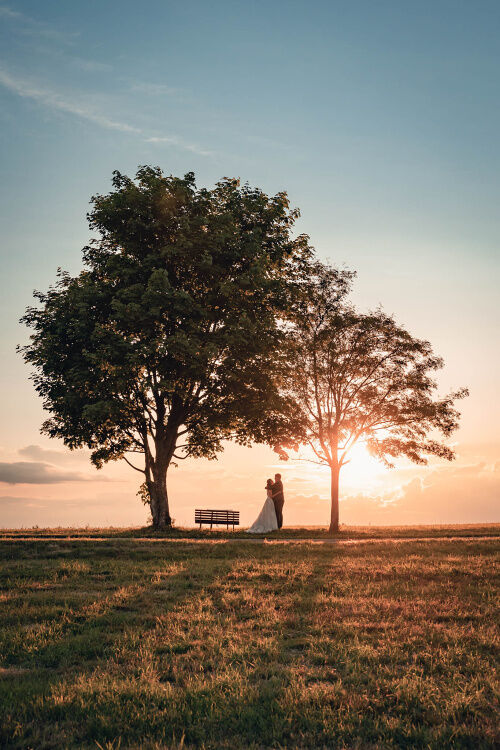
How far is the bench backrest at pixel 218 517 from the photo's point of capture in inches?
1152

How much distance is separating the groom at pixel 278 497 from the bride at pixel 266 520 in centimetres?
43

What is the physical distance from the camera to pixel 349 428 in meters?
30.0

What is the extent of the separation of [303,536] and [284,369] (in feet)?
26.0

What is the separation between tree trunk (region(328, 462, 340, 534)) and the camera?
28.8m

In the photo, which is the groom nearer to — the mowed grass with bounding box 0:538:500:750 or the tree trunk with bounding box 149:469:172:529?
the tree trunk with bounding box 149:469:172:529

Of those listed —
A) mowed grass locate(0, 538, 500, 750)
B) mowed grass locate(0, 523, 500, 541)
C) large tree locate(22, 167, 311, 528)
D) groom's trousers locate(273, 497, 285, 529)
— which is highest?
large tree locate(22, 167, 311, 528)

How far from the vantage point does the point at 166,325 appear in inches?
1000

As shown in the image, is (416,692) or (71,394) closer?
(416,692)

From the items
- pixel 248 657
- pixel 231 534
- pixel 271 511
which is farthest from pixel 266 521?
pixel 248 657

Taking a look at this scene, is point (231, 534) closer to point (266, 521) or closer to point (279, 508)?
point (266, 521)

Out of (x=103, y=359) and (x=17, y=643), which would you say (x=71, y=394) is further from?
(x=17, y=643)

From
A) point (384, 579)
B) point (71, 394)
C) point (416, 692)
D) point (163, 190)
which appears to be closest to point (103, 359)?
point (71, 394)

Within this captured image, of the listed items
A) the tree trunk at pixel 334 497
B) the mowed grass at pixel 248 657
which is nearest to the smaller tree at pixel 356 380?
the tree trunk at pixel 334 497

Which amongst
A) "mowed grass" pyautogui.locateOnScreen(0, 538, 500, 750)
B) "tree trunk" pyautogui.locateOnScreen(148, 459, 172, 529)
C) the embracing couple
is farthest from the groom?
"mowed grass" pyautogui.locateOnScreen(0, 538, 500, 750)
